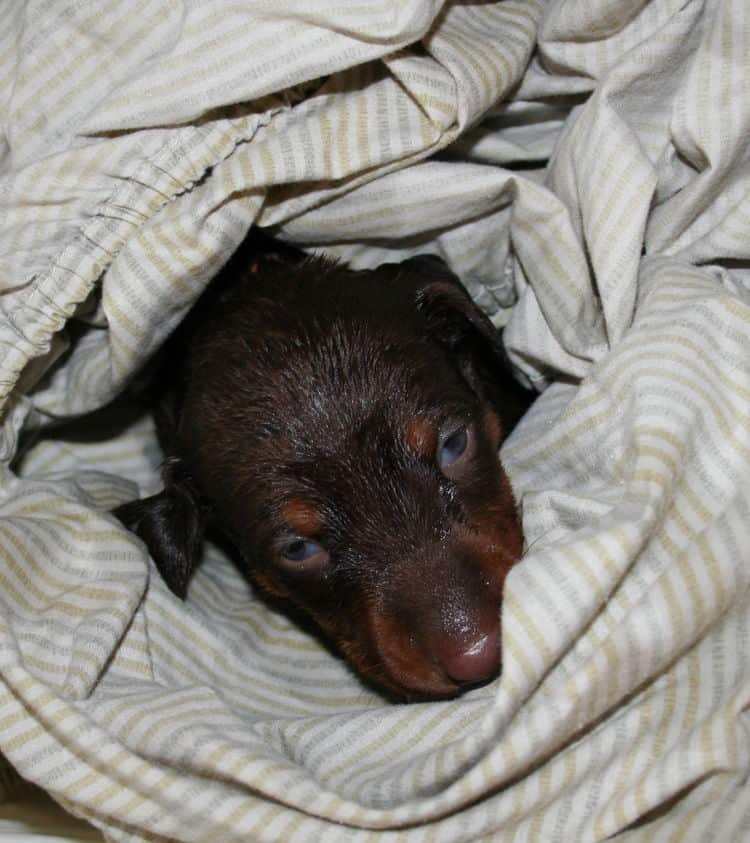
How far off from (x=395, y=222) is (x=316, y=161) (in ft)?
0.83

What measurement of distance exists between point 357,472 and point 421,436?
0.12 m

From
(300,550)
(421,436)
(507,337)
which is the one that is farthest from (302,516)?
(507,337)

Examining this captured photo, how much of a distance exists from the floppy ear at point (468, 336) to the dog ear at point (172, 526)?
548 mm

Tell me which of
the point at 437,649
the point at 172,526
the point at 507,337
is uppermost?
the point at 507,337

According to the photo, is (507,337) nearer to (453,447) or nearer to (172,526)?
(453,447)

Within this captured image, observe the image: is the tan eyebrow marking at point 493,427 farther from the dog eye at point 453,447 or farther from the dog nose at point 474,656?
the dog nose at point 474,656

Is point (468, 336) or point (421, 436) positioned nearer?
point (421, 436)

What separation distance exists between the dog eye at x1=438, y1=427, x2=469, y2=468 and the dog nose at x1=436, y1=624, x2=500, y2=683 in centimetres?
32

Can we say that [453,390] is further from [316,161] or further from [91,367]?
[91,367]

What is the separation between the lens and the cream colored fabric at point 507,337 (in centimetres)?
135

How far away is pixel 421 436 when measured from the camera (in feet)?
5.77

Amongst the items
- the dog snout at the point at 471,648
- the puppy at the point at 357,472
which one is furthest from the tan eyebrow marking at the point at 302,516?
the dog snout at the point at 471,648

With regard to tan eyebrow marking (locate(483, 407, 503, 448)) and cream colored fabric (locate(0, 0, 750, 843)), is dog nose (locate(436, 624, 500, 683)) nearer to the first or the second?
cream colored fabric (locate(0, 0, 750, 843))

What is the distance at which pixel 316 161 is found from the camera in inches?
70.3
